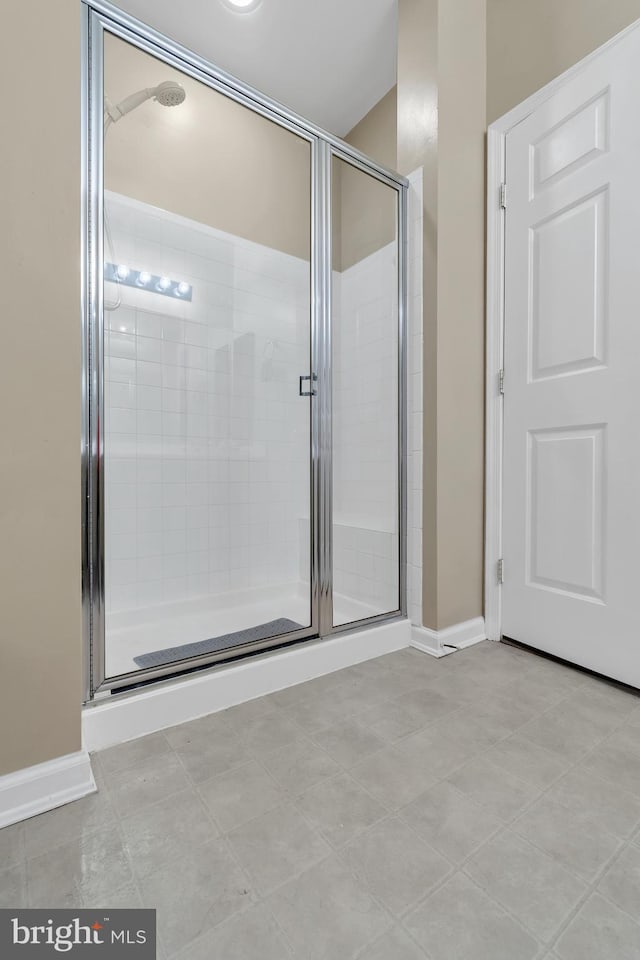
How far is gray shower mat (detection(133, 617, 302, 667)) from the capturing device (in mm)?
1346

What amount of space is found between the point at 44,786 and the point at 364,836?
65 centimetres

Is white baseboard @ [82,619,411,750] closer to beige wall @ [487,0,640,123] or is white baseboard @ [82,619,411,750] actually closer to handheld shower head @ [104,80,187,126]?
handheld shower head @ [104,80,187,126]

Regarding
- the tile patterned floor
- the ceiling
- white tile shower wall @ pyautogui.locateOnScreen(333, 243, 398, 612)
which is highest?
the ceiling

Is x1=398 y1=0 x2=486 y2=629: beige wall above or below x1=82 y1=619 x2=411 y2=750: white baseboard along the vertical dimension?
above

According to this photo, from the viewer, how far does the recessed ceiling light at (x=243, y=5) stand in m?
2.01

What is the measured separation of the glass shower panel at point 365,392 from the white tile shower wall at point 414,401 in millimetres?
54

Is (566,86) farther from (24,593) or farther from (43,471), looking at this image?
(24,593)

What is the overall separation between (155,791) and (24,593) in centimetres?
50

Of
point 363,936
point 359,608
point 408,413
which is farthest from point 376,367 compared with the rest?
point 363,936

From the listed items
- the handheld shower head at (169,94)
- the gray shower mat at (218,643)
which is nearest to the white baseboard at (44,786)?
the gray shower mat at (218,643)

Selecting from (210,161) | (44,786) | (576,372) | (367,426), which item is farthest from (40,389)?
(210,161)

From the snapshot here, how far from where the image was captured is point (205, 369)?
2.25 m

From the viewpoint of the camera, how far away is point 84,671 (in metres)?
1.15

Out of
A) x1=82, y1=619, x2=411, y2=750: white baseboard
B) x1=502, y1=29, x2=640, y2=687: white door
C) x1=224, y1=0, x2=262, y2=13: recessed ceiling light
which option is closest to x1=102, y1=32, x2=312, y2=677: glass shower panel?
x1=82, y1=619, x2=411, y2=750: white baseboard
